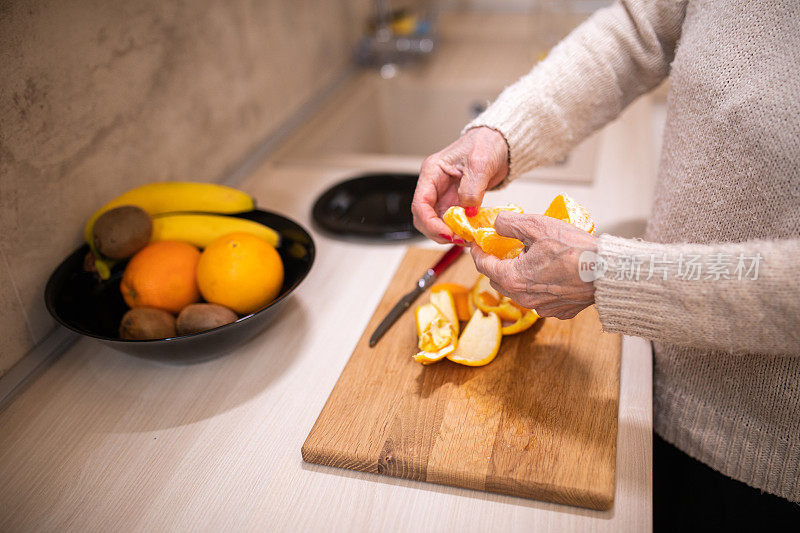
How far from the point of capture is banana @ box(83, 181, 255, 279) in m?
0.94

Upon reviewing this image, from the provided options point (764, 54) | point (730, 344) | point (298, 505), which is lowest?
point (298, 505)

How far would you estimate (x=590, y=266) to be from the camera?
2.07 feet

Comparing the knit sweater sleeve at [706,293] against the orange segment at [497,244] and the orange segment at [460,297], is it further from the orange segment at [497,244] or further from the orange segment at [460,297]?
the orange segment at [460,297]

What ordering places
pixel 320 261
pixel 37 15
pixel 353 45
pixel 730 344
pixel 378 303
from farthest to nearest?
pixel 353 45
pixel 320 261
pixel 378 303
pixel 37 15
pixel 730 344

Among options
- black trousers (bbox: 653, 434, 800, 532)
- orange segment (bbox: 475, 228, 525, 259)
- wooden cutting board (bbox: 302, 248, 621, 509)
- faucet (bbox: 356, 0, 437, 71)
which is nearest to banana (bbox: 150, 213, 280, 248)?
wooden cutting board (bbox: 302, 248, 621, 509)

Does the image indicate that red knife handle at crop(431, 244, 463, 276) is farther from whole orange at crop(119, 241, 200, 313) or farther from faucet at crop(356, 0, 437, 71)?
faucet at crop(356, 0, 437, 71)

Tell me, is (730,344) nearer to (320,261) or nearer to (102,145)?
(320,261)

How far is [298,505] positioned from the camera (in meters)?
0.66

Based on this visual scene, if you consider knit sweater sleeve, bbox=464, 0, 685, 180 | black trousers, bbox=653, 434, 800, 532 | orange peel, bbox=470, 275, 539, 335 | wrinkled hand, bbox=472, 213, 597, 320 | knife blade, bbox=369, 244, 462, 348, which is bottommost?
black trousers, bbox=653, 434, 800, 532

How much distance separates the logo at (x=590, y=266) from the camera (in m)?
0.63

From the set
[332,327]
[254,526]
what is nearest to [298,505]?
[254,526]

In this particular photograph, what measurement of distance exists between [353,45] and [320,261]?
101 centimetres

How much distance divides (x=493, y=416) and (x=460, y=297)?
0.21 m

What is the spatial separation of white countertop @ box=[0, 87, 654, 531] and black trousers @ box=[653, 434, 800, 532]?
0.16m
